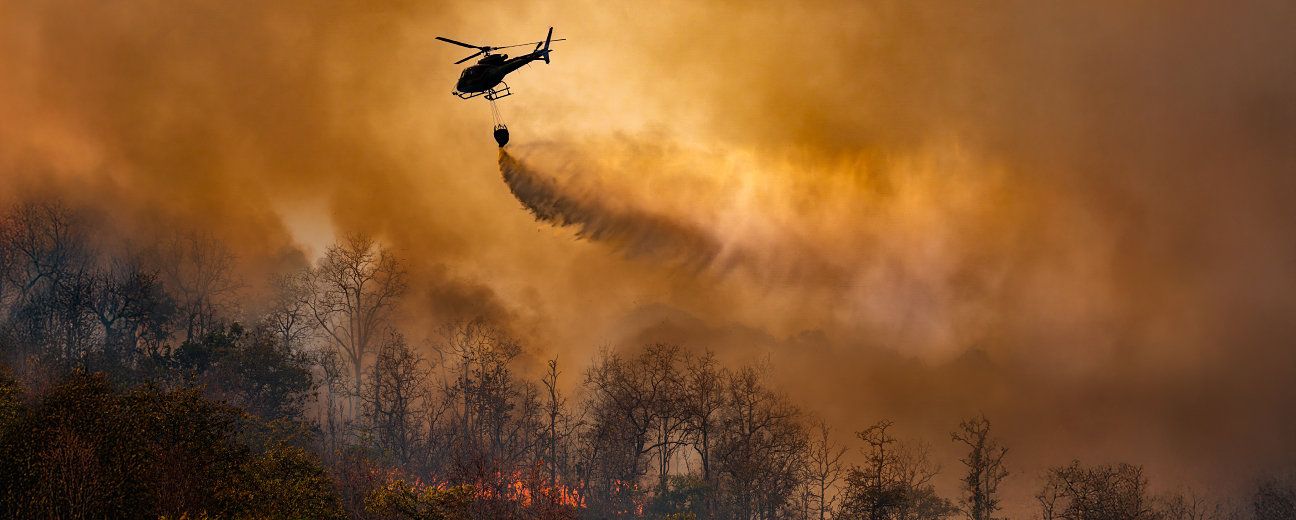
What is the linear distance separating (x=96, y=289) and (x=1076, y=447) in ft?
390

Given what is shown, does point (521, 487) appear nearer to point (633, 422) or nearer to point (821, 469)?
point (633, 422)

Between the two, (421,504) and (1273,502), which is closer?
(421,504)

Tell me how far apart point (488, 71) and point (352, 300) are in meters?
48.2

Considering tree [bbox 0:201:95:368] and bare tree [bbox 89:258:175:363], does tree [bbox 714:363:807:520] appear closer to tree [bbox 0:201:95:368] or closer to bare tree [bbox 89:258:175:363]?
bare tree [bbox 89:258:175:363]

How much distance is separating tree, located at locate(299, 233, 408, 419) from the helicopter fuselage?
152ft

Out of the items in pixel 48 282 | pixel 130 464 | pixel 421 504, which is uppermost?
pixel 48 282

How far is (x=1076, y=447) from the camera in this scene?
91875 millimetres

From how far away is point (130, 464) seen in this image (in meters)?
26.9

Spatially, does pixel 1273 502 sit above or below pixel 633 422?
below

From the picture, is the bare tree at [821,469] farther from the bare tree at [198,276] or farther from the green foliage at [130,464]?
the bare tree at [198,276]

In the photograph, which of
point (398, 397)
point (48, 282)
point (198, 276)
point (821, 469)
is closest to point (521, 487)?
point (398, 397)

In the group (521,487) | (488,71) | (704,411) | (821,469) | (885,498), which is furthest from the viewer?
(704,411)

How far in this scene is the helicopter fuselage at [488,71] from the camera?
4006cm

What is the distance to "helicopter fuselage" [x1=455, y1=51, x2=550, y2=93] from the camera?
40062 mm
